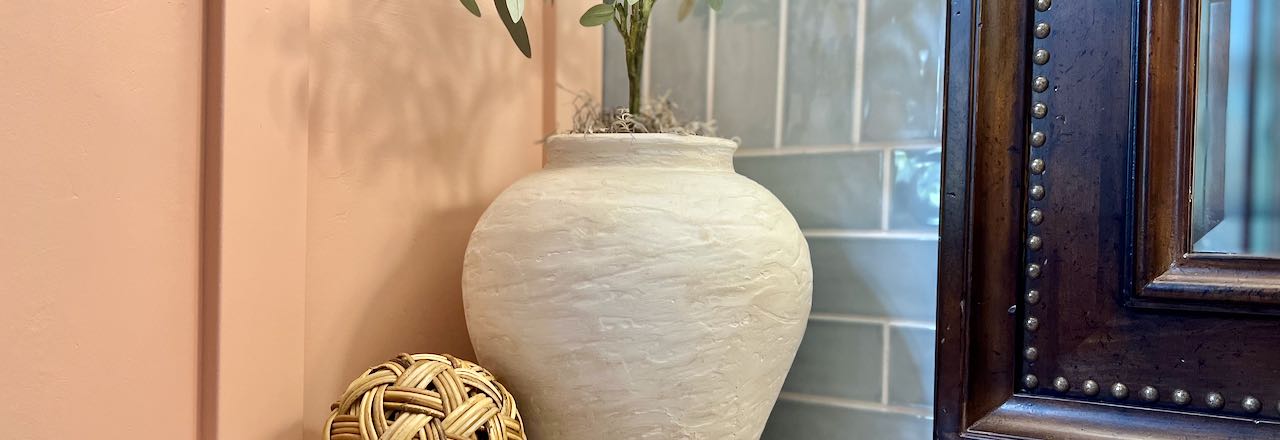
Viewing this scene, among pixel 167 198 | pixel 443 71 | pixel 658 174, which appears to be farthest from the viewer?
pixel 443 71

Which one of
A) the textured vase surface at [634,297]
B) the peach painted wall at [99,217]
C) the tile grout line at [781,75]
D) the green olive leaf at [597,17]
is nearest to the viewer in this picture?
the peach painted wall at [99,217]

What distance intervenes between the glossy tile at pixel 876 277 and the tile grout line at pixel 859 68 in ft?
0.36

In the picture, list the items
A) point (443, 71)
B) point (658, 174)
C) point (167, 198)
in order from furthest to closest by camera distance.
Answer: point (443, 71)
point (658, 174)
point (167, 198)

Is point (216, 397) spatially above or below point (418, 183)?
below

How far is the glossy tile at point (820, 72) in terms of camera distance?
82 centimetres

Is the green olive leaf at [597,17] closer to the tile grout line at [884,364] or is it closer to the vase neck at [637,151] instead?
the vase neck at [637,151]

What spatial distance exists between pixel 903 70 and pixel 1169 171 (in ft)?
0.80

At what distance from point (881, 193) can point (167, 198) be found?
2.01 ft

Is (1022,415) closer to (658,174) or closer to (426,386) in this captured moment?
(658,174)

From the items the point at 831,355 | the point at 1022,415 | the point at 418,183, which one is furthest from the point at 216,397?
the point at 1022,415

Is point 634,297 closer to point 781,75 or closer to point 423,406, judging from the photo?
point 423,406

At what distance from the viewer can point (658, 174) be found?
652mm

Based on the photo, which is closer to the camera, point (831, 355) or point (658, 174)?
point (658, 174)

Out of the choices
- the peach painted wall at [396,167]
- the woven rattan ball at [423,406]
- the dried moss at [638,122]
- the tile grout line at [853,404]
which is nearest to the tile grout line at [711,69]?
the dried moss at [638,122]
